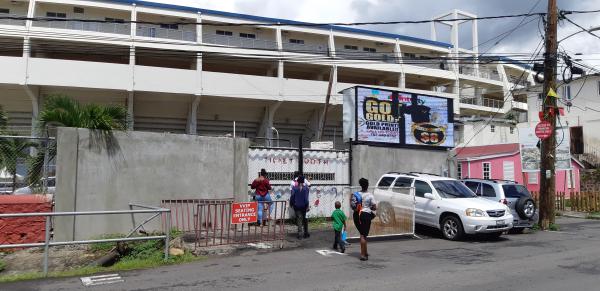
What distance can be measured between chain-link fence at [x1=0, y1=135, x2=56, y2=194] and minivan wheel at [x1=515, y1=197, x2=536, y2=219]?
12.5 meters

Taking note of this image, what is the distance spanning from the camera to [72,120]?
471 inches

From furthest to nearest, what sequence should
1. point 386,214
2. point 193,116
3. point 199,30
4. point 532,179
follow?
point 199,30 < point 193,116 < point 532,179 < point 386,214

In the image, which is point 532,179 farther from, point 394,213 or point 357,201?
point 357,201

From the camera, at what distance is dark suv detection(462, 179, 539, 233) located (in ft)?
48.2

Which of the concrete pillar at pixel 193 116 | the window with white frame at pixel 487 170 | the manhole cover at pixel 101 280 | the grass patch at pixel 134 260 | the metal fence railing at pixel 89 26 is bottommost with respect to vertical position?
the manhole cover at pixel 101 280

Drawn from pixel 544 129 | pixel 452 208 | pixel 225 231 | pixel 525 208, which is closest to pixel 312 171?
pixel 225 231

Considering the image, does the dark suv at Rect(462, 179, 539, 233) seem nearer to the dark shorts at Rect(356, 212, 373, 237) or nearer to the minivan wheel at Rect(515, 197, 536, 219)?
the minivan wheel at Rect(515, 197, 536, 219)

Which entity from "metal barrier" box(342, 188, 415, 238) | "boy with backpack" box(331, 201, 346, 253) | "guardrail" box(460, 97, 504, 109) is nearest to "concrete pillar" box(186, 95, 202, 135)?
"metal barrier" box(342, 188, 415, 238)

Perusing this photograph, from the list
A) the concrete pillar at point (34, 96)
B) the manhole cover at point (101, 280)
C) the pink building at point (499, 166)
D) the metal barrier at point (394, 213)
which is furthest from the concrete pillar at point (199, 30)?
the manhole cover at point (101, 280)

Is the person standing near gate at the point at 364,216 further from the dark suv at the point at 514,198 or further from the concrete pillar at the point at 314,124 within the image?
the concrete pillar at the point at 314,124

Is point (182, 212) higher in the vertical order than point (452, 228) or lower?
higher

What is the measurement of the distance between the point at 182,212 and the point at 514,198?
9741 millimetres

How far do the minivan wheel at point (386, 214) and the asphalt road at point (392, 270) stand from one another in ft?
2.97

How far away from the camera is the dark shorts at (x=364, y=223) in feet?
32.7
